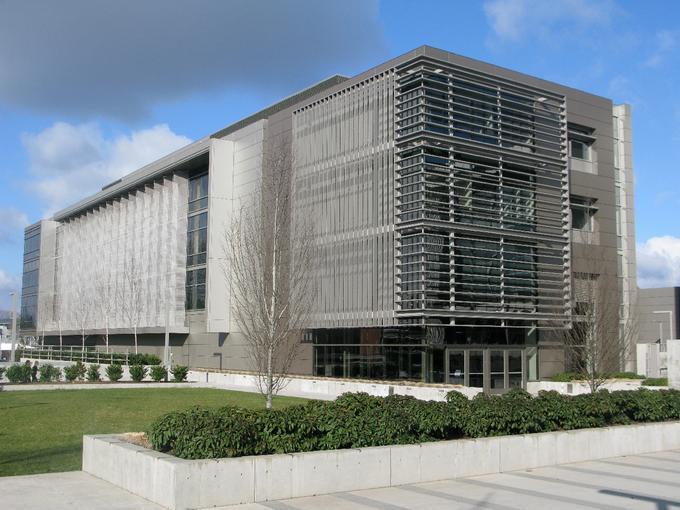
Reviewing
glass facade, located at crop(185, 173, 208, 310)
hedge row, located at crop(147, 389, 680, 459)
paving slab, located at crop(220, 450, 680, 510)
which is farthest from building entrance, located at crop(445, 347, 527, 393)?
glass facade, located at crop(185, 173, 208, 310)

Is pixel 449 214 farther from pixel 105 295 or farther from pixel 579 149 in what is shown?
pixel 105 295

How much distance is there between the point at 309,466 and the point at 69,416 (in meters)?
12.2

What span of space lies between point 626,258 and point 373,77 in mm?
18613

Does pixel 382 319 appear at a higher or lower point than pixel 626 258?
lower

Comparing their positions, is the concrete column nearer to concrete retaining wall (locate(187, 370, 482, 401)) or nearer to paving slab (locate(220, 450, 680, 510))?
concrete retaining wall (locate(187, 370, 482, 401))

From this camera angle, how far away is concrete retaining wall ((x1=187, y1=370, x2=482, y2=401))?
28766mm

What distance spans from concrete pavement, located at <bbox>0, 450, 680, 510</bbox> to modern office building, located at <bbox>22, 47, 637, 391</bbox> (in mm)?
17448

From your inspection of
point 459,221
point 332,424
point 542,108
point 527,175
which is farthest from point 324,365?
point 332,424

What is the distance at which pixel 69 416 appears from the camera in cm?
2061

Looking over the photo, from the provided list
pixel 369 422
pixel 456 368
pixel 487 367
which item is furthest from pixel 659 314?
pixel 369 422

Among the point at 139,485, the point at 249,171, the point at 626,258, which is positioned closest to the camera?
the point at 139,485

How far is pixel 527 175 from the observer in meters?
34.7

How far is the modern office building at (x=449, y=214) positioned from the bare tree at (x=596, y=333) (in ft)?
2.26

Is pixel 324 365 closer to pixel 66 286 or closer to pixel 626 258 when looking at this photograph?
pixel 626 258
